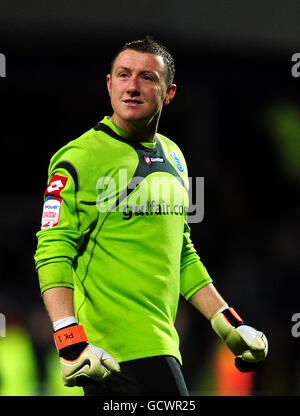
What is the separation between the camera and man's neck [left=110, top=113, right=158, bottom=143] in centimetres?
397

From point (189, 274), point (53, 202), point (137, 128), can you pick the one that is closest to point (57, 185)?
point (53, 202)

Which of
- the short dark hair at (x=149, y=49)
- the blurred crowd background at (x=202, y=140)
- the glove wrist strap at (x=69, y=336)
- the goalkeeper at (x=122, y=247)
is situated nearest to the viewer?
the glove wrist strap at (x=69, y=336)

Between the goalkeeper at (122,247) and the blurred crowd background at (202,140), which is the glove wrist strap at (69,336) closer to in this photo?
the goalkeeper at (122,247)

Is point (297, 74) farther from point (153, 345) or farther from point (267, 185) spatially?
point (153, 345)

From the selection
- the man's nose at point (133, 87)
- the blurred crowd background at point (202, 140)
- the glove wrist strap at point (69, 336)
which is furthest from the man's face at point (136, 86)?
the blurred crowd background at point (202, 140)

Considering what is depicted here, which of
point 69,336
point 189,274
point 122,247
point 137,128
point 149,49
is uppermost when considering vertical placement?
point 149,49

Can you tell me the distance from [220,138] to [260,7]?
211 centimetres

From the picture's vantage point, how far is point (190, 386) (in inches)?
385

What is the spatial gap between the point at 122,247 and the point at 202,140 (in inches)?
348

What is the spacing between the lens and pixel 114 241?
12.4ft

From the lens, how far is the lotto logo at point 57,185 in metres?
3.63

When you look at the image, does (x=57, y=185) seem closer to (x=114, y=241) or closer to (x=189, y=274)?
(x=114, y=241)

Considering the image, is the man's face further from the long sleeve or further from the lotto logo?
the long sleeve

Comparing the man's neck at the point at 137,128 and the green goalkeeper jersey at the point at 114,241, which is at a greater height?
the man's neck at the point at 137,128
